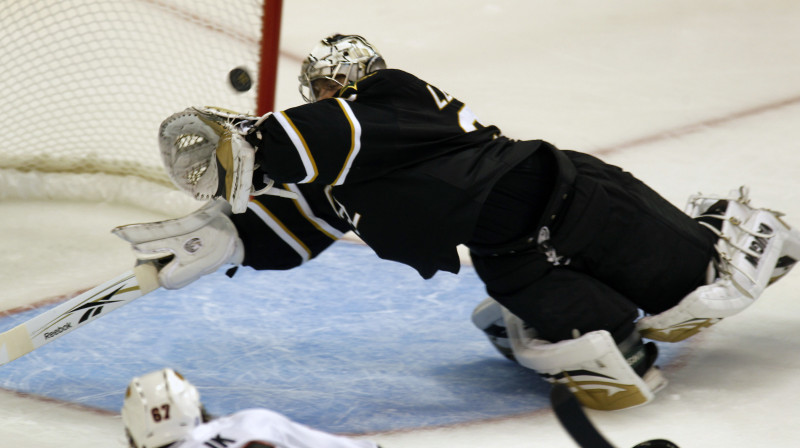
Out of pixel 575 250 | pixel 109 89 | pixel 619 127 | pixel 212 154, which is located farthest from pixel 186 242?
pixel 619 127

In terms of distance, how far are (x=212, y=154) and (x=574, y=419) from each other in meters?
1.03

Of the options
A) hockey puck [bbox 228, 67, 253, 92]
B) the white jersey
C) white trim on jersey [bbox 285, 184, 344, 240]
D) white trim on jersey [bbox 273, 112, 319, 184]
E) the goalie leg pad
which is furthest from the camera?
hockey puck [bbox 228, 67, 253, 92]

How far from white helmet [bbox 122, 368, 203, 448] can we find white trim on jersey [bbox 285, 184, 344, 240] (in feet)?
2.68

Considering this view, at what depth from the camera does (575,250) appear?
2.04 m

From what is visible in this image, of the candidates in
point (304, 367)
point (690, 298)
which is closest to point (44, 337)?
point (304, 367)

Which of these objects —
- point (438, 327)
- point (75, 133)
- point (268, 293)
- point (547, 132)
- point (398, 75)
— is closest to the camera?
point (398, 75)

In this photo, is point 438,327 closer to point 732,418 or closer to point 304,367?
point 304,367

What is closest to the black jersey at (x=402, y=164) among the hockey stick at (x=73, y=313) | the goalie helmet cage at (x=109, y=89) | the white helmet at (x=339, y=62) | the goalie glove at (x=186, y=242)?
the white helmet at (x=339, y=62)

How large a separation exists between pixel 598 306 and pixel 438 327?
562mm

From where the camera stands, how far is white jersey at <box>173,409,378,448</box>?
1.37 metres

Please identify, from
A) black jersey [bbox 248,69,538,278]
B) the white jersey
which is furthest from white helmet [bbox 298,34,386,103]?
the white jersey

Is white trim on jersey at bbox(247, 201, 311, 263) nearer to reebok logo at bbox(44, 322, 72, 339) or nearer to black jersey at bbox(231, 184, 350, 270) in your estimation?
black jersey at bbox(231, 184, 350, 270)

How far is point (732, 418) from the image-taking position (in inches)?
78.4

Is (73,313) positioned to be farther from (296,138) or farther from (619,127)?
(619,127)
